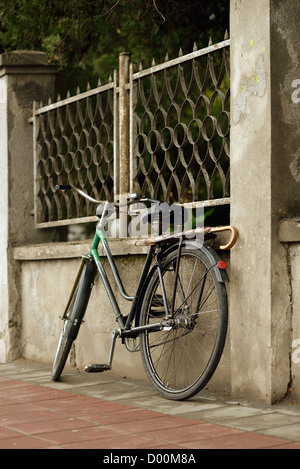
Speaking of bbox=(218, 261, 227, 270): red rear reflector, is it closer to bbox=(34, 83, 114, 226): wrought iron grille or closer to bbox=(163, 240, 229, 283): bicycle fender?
bbox=(163, 240, 229, 283): bicycle fender

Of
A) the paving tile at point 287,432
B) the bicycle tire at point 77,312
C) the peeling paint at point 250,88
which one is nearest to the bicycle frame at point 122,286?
the bicycle tire at point 77,312

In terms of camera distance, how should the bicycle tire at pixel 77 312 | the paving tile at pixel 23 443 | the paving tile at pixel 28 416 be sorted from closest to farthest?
the paving tile at pixel 23 443
the paving tile at pixel 28 416
the bicycle tire at pixel 77 312

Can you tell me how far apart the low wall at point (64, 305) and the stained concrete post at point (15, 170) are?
109mm

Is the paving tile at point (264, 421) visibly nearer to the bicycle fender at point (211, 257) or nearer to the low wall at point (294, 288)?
the low wall at point (294, 288)

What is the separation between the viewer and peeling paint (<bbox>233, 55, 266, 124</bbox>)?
14.3 ft

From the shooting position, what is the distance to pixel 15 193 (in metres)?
7.07

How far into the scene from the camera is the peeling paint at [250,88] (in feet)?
14.3

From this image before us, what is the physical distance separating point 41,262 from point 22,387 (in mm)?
1535

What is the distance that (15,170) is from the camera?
708cm

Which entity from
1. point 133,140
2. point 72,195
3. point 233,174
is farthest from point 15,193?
point 233,174

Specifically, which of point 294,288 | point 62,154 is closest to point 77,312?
point 294,288

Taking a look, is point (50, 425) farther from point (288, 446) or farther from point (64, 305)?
point (64, 305)

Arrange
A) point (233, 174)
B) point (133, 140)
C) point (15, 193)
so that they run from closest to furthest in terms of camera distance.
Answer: point (233, 174), point (133, 140), point (15, 193)
